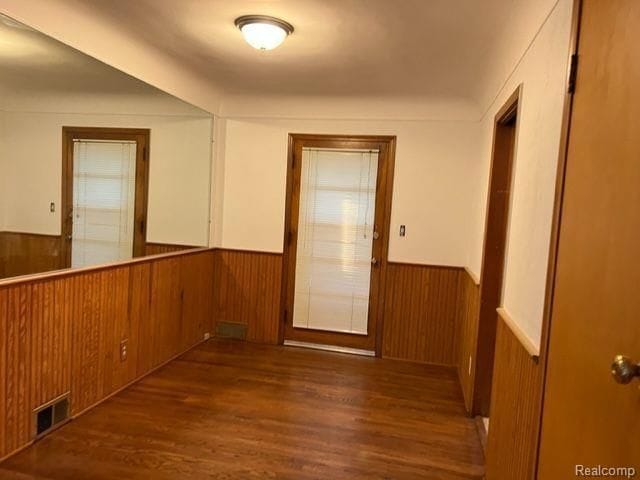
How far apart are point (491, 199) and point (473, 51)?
0.91 m

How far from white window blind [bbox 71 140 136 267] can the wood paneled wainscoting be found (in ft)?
2.01

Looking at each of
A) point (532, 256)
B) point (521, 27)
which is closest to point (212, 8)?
point (521, 27)

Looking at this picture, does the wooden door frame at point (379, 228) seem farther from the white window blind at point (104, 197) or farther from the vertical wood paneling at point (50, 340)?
the vertical wood paneling at point (50, 340)

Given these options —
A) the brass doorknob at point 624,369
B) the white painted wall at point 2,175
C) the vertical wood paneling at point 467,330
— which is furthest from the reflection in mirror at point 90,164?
the brass doorknob at point 624,369

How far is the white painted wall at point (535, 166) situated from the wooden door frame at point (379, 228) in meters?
1.72

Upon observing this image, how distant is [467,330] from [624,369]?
262 cm

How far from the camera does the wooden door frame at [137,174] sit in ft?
12.0

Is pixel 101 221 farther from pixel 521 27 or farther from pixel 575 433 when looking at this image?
pixel 575 433

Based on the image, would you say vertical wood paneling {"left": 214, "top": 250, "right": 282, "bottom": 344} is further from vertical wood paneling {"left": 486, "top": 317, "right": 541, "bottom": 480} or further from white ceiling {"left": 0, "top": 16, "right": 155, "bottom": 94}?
vertical wood paneling {"left": 486, "top": 317, "right": 541, "bottom": 480}

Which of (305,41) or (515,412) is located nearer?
(515,412)

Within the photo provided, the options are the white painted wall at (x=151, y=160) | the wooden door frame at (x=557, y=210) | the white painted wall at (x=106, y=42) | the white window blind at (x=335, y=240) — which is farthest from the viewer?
the white window blind at (x=335, y=240)

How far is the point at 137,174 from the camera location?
4.02 m

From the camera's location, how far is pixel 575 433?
114 centimetres

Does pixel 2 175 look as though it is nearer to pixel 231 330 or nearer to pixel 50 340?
pixel 50 340
